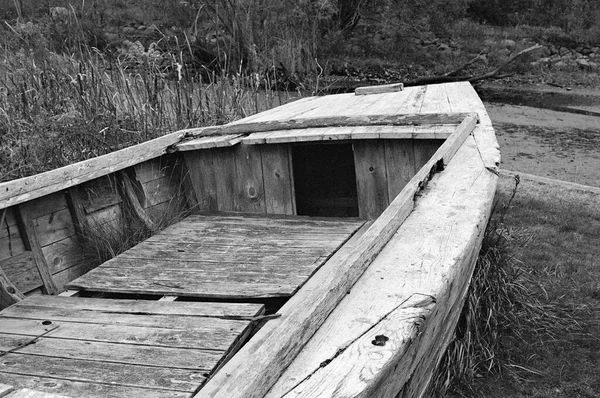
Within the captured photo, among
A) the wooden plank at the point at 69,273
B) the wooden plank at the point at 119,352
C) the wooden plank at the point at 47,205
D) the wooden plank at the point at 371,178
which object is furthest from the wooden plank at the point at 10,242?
the wooden plank at the point at 371,178

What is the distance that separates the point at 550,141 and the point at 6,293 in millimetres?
6846

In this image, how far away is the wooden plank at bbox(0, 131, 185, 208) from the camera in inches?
103

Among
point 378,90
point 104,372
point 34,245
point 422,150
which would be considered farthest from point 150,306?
point 378,90

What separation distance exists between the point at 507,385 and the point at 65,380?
1910 mm

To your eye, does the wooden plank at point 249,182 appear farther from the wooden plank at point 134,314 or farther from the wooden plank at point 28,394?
the wooden plank at point 28,394

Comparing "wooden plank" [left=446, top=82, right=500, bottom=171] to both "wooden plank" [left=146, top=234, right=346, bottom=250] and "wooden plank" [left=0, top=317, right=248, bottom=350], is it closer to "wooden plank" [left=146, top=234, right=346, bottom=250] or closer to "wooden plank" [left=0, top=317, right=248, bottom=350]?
"wooden plank" [left=146, top=234, right=346, bottom=250]

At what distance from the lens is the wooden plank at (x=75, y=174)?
262 cm

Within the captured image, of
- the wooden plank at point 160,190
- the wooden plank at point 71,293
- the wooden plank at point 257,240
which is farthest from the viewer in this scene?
the wooden plank at point 160,190

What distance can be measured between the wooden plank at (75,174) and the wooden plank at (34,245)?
12 cm

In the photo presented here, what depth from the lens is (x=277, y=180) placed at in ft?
12.1

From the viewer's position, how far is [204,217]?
11.9ft

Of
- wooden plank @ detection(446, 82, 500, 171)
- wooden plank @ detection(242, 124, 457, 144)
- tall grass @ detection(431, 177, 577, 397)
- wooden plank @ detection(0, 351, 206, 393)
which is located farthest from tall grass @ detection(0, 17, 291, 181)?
tall grass @ detection(431, 177, 577, 397)

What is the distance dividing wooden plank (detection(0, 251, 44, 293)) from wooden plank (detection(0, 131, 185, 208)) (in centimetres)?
26

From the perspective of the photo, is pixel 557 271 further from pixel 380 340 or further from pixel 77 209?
pixel 380 340
